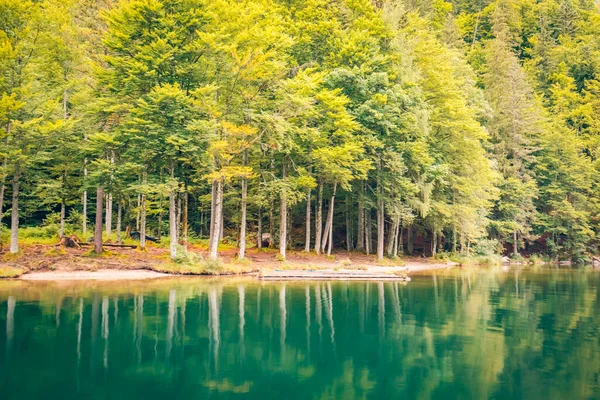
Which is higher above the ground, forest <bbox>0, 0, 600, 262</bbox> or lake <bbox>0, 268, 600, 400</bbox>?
forest <bbox>0, 0, 600, 262</bbox>

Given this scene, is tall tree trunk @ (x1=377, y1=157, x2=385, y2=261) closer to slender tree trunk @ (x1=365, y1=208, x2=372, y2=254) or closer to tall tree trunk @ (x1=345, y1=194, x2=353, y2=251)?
slender tree trunk @ (x1=365, y1=208, x2=372, y2=254)

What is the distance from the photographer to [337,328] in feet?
47.2

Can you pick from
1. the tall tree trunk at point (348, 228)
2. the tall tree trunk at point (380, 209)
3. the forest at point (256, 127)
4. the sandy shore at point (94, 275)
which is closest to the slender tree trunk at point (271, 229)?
the forest at point (256, 127)

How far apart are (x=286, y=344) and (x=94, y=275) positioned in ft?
54.0

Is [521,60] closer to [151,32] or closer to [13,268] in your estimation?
[151,32]

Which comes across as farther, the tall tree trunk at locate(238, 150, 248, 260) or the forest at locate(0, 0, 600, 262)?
the tall tree trunk at locate(238, 150, 248, 260)

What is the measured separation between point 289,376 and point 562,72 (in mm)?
78376

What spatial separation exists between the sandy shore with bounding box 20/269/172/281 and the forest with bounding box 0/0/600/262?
325 centimetres

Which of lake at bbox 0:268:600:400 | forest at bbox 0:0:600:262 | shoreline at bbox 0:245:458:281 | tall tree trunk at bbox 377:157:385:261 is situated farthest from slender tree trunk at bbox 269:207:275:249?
lake at bbox 0:268:600:400

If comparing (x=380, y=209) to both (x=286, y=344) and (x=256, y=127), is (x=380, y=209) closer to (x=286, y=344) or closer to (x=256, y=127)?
(x=256, y=127)

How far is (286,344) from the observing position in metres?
12.2

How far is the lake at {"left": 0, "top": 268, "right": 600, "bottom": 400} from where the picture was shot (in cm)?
896

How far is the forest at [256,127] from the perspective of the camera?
90.1 ft

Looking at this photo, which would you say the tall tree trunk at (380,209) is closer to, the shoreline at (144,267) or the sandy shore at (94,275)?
the shoreline at (144,267)
